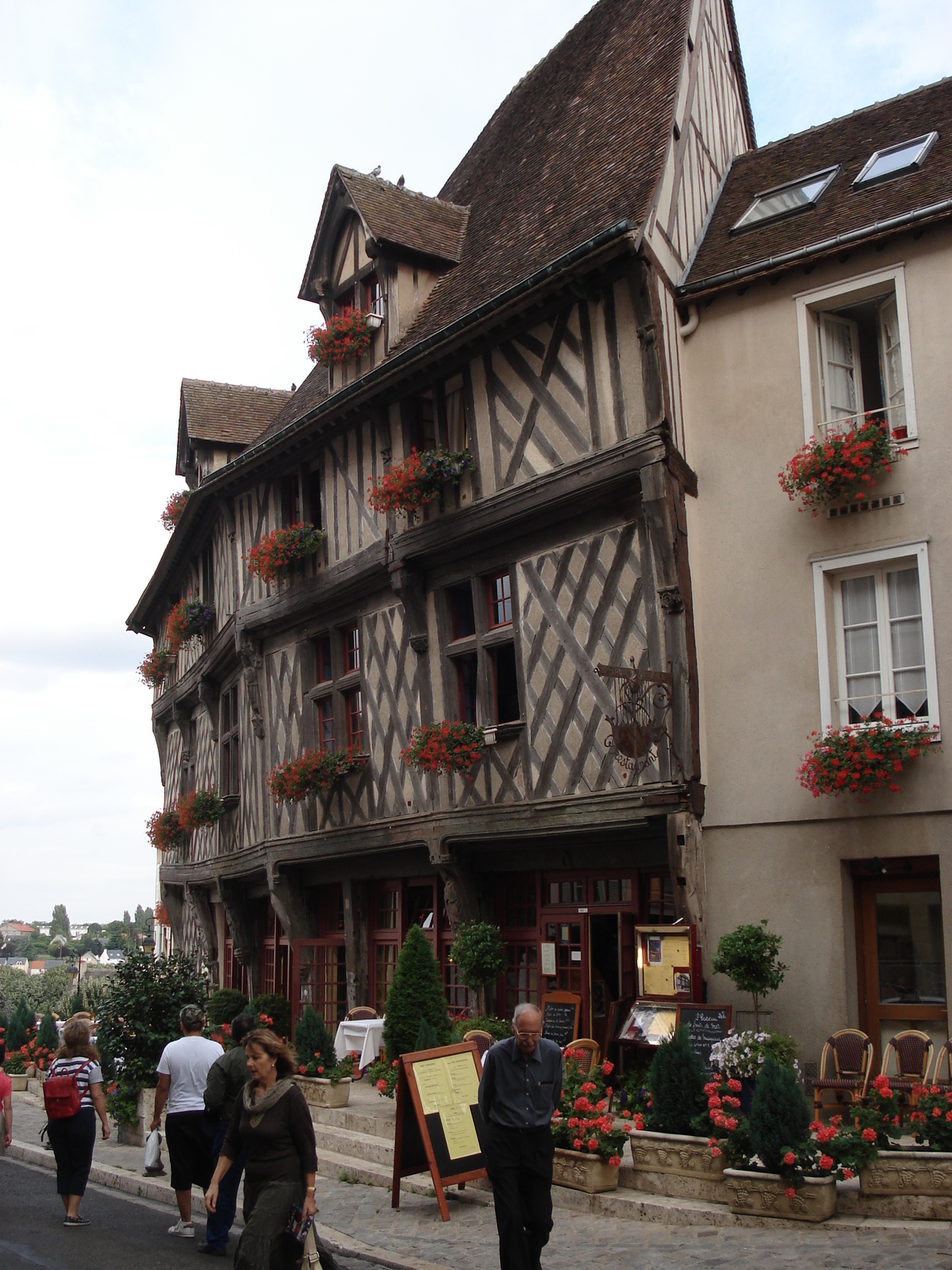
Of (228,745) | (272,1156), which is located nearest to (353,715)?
(228,745)

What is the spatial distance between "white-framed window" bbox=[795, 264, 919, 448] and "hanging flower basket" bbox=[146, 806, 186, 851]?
1448 cm

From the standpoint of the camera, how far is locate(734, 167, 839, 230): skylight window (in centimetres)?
1271

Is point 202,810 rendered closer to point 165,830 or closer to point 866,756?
point 165,830

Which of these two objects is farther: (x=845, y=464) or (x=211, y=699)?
(x=211, y=699)

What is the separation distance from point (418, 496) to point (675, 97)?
195 inches

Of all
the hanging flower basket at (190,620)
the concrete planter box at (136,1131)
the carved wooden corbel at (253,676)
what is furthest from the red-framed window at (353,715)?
the hanging flower basket at (190,620)

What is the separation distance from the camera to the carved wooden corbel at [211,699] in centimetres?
2123

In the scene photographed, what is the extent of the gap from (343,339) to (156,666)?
1088 centimetres

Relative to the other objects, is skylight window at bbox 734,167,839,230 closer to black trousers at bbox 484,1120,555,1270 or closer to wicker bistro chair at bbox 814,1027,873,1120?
wicker bistro chair at bbox 814,1027,873,1120

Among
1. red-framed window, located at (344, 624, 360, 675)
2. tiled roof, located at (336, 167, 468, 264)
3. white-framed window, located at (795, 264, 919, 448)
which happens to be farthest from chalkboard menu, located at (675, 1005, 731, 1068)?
tiled roof, located at (336, 167, 468, 264)

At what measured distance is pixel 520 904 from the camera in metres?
13.9

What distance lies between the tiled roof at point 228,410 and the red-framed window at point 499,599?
953 centimetres

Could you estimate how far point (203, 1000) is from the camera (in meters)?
12.9

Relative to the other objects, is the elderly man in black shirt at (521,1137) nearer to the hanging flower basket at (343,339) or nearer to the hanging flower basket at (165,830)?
the hanging flower basket at (343,339)
